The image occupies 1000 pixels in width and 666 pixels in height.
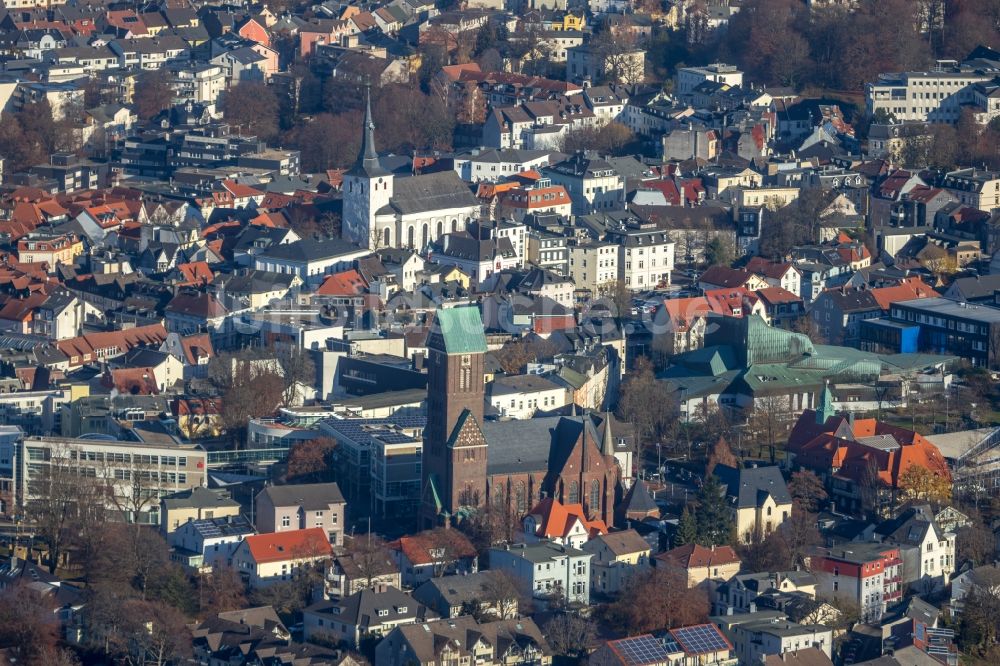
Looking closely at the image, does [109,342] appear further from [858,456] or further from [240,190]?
[858,456]

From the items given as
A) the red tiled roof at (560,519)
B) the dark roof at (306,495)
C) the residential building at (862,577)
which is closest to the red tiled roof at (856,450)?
the residential building at (862,577)

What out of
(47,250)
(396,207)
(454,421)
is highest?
(454,421)

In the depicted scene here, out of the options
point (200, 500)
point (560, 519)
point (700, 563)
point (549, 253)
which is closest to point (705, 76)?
point (549, 253)

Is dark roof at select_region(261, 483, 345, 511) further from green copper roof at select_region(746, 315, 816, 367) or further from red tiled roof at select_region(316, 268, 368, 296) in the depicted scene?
red tiled roof at select_region(316, 268, 368, 296)

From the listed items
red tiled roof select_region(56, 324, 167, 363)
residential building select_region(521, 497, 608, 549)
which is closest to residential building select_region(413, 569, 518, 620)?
residential building select_region(521, 497, 608, 549)

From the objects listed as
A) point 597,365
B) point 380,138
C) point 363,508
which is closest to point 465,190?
point 380,138

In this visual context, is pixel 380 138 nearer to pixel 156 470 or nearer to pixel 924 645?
pixel 156 470

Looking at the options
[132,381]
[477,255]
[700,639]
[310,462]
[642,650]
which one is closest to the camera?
[642,650]
